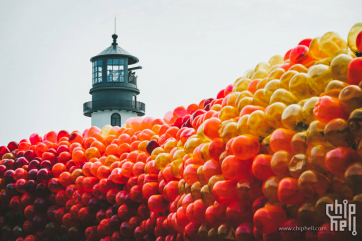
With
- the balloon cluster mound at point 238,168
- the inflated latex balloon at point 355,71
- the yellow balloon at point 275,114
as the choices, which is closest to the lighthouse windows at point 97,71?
the balloon cluster mound at point 238,168

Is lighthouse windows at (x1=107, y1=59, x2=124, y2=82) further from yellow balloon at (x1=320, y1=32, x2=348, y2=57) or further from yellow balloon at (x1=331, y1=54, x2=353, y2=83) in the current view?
yellow balloon at (x1=331, y1=54, x2=353, y2=83)

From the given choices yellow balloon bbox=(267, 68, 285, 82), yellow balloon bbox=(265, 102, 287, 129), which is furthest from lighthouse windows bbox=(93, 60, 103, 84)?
yellow balloon bbox=(265, 102, 287, 129)

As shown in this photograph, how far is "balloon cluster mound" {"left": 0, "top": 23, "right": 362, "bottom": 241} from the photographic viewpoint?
2.99 metres

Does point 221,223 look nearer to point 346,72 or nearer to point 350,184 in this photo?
point 350,184

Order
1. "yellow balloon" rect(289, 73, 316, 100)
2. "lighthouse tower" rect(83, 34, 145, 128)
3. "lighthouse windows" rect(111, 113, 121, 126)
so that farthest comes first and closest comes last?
"lighthouse windows" rect(111, 113, 121, 126), "lighthouse tower" rect(83, 34, 145, 128), "yellow balloon" rect(289, 73, 316, 100)

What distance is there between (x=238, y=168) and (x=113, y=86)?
61.4 feet

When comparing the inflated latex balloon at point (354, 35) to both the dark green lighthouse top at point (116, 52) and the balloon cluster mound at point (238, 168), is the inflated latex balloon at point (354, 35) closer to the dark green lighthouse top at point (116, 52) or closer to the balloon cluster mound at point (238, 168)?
the balloon cluster mound at point (238, 168)

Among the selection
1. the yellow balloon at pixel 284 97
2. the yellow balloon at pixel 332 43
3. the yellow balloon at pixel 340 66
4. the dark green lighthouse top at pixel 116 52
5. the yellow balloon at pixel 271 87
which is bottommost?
the yellow balloon at pixel 284 97

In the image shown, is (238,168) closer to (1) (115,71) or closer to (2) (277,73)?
(2) (277,73)

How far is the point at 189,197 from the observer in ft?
13.8

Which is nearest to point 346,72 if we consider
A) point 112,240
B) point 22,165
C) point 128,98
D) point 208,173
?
point 208,173

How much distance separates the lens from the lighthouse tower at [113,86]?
21.9 meters

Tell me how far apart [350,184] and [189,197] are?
1.81 meters

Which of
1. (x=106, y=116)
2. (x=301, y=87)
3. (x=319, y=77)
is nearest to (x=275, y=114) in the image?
(x=301, y=87)
